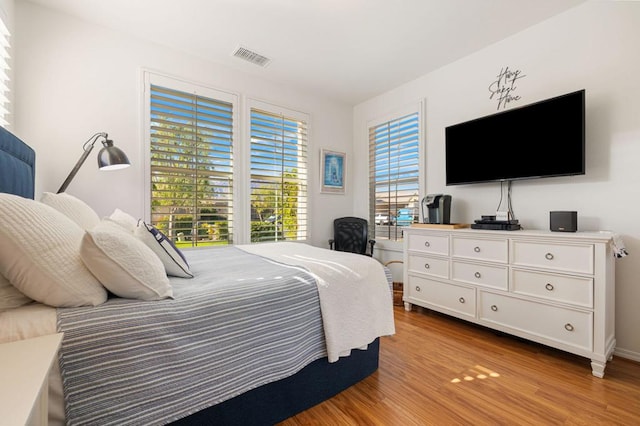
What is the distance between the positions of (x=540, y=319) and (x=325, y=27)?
296cm

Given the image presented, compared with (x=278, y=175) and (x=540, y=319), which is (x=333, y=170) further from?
(x=540, y=319)

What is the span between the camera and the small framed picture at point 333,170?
12.9 ft

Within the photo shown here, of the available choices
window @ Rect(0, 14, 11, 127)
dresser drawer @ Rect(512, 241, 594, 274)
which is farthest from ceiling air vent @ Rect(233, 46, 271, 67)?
dresser drawer @ Rect(512, 241, 594, 274)

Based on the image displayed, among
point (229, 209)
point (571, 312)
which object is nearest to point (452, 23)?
point (571, 312)

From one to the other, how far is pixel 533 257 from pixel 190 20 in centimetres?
341

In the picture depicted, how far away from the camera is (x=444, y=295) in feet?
8.69

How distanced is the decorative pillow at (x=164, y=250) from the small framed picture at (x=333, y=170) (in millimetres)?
2663

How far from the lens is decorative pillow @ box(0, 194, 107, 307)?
2.77 ft

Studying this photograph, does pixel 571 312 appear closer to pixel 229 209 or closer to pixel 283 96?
pixel 229 209

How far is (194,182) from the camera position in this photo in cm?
290

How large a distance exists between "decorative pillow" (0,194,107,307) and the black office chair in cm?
291

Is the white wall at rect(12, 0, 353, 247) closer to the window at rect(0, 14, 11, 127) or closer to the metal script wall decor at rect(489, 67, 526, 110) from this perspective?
the window at rect(0, 14, 11, 127)

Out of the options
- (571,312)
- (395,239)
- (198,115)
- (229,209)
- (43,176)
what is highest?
(198,115)

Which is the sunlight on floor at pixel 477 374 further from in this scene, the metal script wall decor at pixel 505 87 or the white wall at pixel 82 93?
the white wall at pixel 82 93
